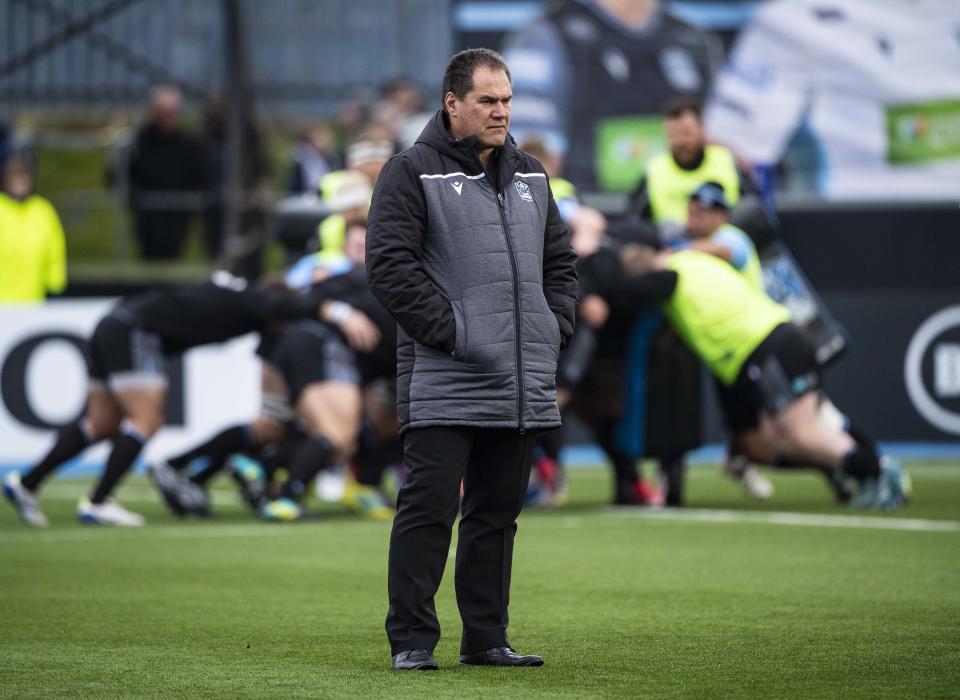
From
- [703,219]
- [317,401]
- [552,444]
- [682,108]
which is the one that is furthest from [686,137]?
[317,401]

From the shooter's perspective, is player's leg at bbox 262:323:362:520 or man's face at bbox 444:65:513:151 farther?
player's leg at bbox 262:323:362:520

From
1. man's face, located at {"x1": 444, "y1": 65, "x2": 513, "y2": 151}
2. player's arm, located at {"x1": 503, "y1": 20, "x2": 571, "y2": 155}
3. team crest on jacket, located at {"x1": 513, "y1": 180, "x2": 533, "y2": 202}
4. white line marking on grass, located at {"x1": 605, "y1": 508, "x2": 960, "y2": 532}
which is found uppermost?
player's arm, located at {"x1": 503, "y1": 20, "x2": 571, "y2": 155}

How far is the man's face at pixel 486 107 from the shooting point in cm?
639

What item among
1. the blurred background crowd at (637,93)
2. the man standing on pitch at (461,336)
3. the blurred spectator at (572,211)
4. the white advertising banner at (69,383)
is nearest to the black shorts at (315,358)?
the blurred spectator at (572,211)

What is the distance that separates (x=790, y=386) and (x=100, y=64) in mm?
9959

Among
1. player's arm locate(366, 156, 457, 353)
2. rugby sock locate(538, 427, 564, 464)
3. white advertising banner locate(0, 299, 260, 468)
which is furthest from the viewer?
white advertising banner locate(0, 299, 260, 468)

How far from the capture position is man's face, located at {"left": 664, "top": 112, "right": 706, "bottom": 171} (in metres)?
13.1

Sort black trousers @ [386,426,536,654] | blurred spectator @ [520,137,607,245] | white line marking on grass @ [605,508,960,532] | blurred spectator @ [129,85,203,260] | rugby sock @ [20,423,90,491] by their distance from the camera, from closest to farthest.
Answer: black trousers @ [386,426,536,654], white line marking on grass @ [605,508,960,532], rugby sock @ [20,423,90,491], blurred spectator @ [520,137,607,245], blurred spectator @ [129,85,203,260]

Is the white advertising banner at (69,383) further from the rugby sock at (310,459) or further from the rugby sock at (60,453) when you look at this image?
the rugby sock at (310,459)

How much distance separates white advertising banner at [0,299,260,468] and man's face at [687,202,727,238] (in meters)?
5.12

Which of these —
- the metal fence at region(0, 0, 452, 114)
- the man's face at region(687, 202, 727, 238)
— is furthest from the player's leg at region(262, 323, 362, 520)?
the metal fence at region(0, 0, 452, 114)

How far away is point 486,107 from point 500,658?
1771 millimetres

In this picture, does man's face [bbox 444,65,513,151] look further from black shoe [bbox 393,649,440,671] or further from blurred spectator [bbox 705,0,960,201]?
blurred spectator [bbox 705,0,960,201]

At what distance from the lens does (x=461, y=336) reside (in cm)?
637
